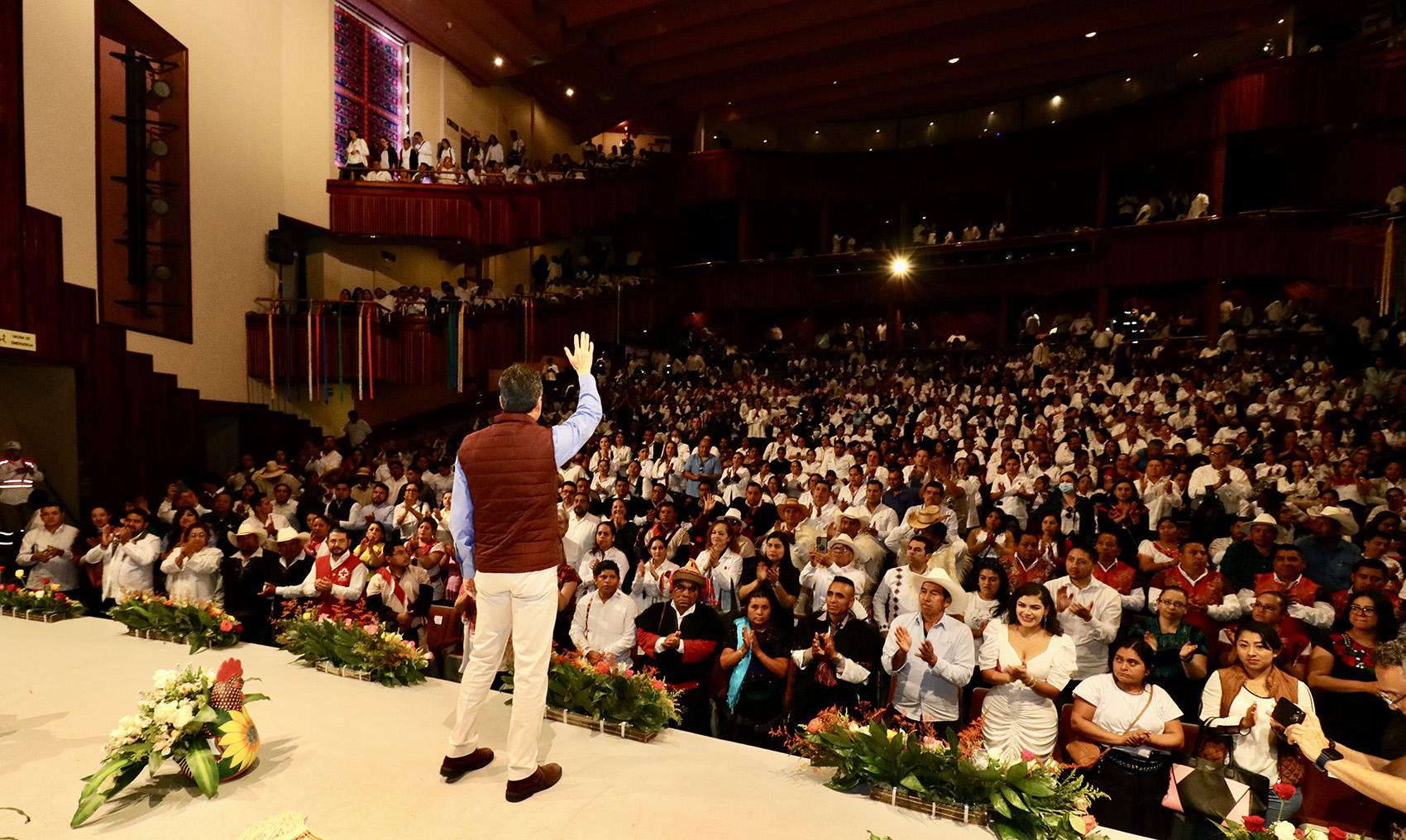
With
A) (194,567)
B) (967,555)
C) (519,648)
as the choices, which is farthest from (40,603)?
(967,555)

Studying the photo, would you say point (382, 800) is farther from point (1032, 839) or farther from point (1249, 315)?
point (1249, 315)

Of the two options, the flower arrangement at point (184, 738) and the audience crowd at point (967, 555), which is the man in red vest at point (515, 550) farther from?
the flower arrangement at point (184, 738)

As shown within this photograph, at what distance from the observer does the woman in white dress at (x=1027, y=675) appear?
11.2 ft

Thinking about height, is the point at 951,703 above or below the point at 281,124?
below

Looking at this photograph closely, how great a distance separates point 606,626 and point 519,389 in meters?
2.41

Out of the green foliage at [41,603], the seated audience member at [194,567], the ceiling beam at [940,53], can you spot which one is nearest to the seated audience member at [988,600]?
the seated audience member at [194,567]

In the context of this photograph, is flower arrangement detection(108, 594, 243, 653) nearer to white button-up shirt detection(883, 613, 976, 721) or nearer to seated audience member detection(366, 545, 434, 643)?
seated audience member detection(366, 545, 434, 643)

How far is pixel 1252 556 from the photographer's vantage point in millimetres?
5066

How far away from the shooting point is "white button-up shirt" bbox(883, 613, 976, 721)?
379 centimetres

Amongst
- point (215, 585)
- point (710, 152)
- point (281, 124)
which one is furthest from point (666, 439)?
point (710, 152)

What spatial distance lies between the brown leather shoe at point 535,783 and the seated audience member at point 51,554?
19.4 feet

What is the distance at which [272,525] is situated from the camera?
23.6 ft

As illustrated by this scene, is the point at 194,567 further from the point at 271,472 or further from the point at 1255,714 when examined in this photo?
the point at 1255,714

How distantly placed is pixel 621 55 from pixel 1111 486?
1369 centimetres
